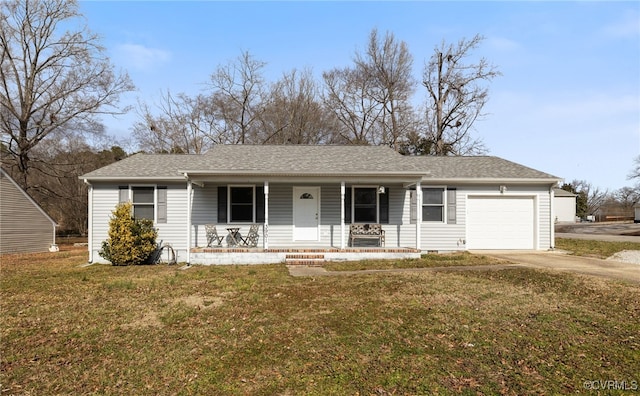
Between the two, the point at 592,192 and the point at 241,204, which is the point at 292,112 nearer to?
the point at 241,204

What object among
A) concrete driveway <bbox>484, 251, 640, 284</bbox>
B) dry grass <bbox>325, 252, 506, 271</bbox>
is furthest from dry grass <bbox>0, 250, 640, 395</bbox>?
dry grass <bbox>325, 252, 506, 271</bbox>

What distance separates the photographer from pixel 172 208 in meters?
11.9

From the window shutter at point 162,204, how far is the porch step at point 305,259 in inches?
183

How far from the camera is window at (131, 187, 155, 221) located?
11.9m

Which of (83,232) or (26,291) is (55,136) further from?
(26,291)

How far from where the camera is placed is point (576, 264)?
32.5 ft

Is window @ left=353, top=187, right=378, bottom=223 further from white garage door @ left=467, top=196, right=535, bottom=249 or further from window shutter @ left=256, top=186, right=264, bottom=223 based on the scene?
white garage door @ left=467, top=196, right=535, bottom=249

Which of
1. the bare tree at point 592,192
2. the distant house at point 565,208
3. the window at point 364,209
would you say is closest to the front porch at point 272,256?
the window at point 364,209

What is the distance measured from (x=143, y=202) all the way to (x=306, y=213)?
18.5 feet

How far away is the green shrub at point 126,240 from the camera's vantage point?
1073 centimetres

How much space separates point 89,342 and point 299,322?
2.74m

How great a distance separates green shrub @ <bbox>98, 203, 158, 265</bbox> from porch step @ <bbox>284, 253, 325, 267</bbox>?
4.55 m

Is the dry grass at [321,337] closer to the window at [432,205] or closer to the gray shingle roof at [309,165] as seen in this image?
the gray shingle roof at [309,165]

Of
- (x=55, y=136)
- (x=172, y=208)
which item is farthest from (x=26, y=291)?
(x=55, y=136)
